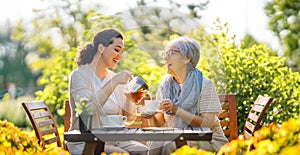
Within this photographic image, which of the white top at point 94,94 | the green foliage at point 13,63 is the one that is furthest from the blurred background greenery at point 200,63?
the green foliage at point 13,63


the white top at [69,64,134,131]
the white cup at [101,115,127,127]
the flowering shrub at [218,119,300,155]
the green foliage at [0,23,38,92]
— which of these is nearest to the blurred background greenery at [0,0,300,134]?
the white top at [69,64,134,131]

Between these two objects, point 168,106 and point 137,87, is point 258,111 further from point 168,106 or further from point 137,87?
point 137,87

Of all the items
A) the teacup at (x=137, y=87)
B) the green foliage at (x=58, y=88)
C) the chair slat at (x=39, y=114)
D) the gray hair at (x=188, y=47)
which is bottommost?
the green foliage at (x=58, y=88)

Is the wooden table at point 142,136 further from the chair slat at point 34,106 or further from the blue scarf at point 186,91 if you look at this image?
the chair slat at point 34,106

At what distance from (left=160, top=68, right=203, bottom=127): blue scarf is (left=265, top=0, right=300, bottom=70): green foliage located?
1384 centimetres

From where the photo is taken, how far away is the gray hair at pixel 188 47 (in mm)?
3393

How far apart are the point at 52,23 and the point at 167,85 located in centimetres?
1225

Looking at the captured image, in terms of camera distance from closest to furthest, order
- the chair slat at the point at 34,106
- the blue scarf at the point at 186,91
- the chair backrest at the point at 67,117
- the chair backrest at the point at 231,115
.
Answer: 1. the blue scarf at the point at 186,91
2. the chair slat at the point at 34,106
3. the chair backrest at the point at 67,117
4. the chair backrest at the point at 231,115

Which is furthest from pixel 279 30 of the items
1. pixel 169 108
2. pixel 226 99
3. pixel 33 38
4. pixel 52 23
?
pixel 169 108

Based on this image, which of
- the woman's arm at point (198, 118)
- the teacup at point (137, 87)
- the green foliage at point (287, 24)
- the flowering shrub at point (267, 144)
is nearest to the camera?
the flowering shrub at point (267, 144)

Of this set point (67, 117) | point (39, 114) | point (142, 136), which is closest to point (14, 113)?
point (67, 117)

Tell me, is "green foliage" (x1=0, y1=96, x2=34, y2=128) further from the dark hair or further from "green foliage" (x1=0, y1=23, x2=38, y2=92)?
"green foliage" (x1=0, y1=23, x2=38, y2=92)

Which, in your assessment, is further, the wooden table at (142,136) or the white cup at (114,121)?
the white cup at (114,121)

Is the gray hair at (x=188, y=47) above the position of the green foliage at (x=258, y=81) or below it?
above
